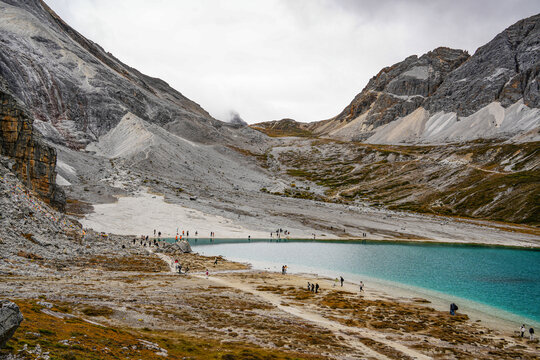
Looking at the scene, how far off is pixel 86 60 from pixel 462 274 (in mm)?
218390

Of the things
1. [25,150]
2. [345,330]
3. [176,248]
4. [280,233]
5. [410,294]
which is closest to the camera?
[345,330]

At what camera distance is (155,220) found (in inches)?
3851

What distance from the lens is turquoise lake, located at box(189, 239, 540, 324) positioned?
47.6 meters

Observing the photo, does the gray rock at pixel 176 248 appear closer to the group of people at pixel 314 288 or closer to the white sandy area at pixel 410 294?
the white sandy area at pixel 410 294

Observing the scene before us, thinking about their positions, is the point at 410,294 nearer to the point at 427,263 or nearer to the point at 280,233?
the point at 427,263

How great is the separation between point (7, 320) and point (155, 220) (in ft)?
293

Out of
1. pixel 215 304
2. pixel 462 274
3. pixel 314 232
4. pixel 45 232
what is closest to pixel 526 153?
pixel 314 232

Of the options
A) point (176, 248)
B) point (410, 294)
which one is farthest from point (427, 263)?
point (176, 248)

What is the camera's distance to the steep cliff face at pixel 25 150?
53.3m

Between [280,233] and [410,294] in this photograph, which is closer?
[410,294]

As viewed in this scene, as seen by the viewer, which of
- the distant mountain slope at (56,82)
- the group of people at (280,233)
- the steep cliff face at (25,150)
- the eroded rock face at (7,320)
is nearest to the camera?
the eroded rock face at (7,320)

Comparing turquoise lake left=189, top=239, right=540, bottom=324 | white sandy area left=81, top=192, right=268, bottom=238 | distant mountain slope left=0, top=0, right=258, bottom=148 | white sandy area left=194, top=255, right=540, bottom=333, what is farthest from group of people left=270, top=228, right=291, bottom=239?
distant mountain slope left=0, top=0, right=258, bottom=148

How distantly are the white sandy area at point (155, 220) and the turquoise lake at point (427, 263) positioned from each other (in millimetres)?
8639

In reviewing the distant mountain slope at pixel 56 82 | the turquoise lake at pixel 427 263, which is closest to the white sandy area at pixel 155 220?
the turquoise lake at pixel 427 263
